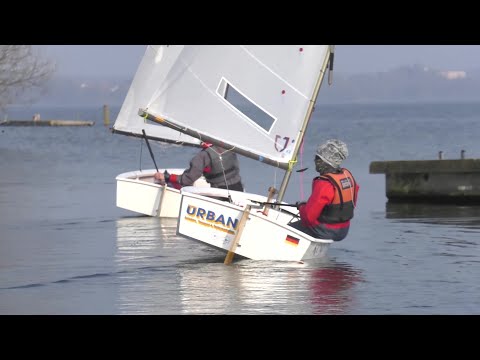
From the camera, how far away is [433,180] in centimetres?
2233

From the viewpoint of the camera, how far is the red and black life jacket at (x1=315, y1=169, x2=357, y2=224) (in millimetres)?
13586

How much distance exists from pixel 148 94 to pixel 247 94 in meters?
4.19

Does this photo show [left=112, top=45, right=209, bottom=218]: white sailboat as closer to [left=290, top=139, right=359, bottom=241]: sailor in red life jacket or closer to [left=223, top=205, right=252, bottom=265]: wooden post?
[left=223, top=205, right=252, bottom=265]: wooden post

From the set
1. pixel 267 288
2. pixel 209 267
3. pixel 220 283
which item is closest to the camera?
pixel 267 288

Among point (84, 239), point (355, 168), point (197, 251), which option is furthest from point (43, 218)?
point (355, 168)

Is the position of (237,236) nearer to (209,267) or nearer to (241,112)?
(209,267)

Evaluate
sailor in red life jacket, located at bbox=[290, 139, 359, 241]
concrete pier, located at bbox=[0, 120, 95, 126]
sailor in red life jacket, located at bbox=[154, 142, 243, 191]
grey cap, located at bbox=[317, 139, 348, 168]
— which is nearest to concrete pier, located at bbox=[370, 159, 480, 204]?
sailor in red life jacket, located at bbox=[154, 142, 243, 191]

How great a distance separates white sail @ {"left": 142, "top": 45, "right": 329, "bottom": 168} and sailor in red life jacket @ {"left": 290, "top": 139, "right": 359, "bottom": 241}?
58.7 inches

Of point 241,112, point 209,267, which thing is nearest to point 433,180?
point 241,112

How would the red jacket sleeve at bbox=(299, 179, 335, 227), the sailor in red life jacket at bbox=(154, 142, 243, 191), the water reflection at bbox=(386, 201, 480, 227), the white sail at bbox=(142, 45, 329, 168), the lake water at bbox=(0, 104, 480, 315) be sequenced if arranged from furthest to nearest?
the water reflection at bbox=(386, 201, 480, 227) → the sailor in red life jacket at bbox=(154, 142, 243, 191) → the white sail at bbox=(142, 45, 329, 168) → the red jacket sleeve at bbox=(299, 179, 335, 227) → the lake water at bbox=(0, 104, 480, 315)

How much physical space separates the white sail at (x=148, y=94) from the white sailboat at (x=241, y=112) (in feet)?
9.51

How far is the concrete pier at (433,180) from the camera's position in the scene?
71.7 feet

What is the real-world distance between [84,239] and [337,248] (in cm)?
358
